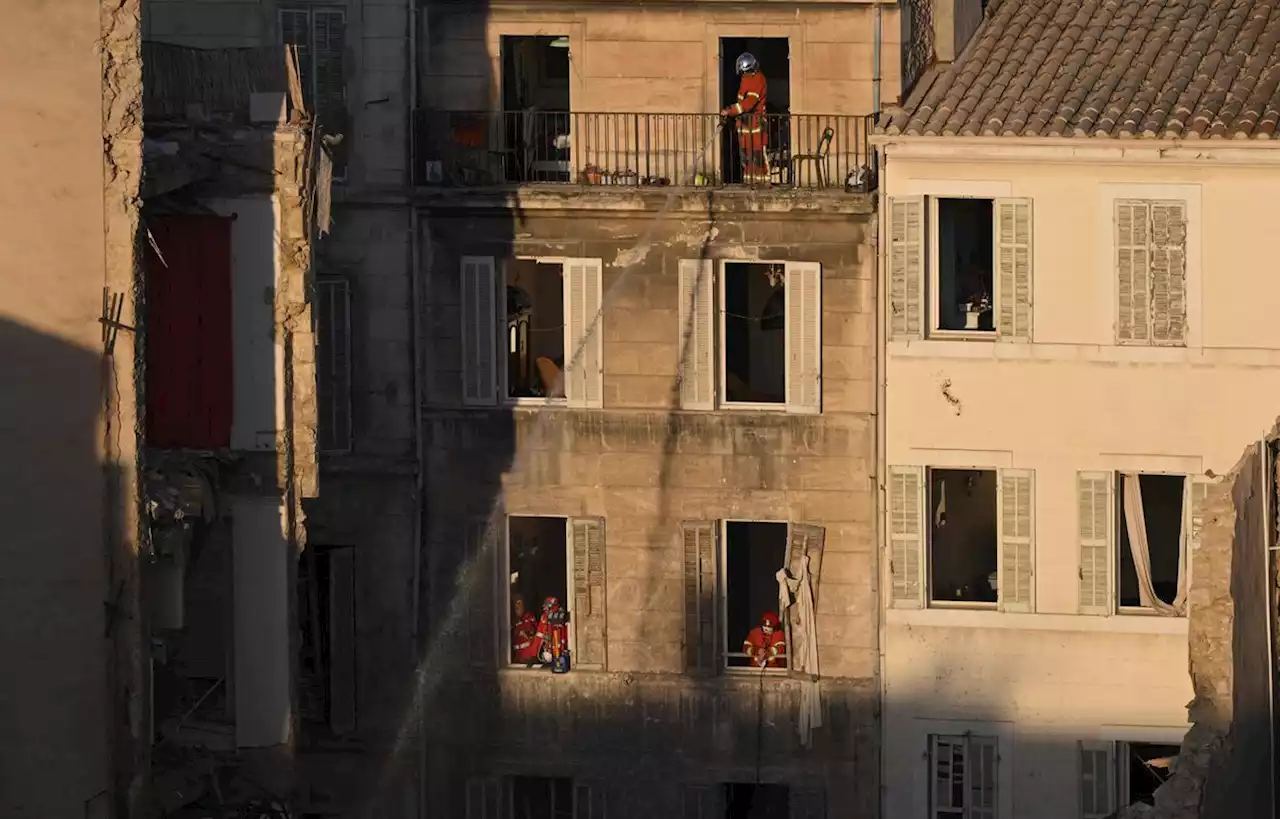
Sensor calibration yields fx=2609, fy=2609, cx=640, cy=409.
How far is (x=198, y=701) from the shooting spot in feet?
97.0

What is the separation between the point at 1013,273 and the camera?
34.2m

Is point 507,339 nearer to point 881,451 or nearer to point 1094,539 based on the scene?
point 881,451

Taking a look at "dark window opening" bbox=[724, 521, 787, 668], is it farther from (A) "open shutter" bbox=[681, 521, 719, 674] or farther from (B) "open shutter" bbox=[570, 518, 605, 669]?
(B) "open shutter" bbox=[570, 518, 605, 669]

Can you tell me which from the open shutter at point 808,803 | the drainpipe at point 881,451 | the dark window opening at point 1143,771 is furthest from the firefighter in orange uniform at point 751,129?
the dark window opening at point 1143,771

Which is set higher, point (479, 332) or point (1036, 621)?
point (479, 332)

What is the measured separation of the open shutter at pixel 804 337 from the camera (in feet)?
117

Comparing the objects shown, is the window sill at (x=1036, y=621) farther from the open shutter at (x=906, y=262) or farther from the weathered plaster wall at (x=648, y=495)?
the open shutter at (x=906, y=262)

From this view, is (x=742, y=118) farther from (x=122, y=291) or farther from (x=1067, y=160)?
(x=122, y=291)

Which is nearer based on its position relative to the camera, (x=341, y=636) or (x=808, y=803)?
(x=808, y=803)

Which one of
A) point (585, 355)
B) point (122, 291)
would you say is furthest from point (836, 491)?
point (122, 291)

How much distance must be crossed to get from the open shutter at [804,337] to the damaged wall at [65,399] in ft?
37.0

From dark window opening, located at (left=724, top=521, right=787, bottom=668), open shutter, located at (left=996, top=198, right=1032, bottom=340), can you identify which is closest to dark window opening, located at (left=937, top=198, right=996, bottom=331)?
open shutter, located at (left=996, top=198, right=1032, bottom=340)

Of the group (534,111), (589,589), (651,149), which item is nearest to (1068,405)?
(651,149)

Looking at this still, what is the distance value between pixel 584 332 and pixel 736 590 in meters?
4.23
